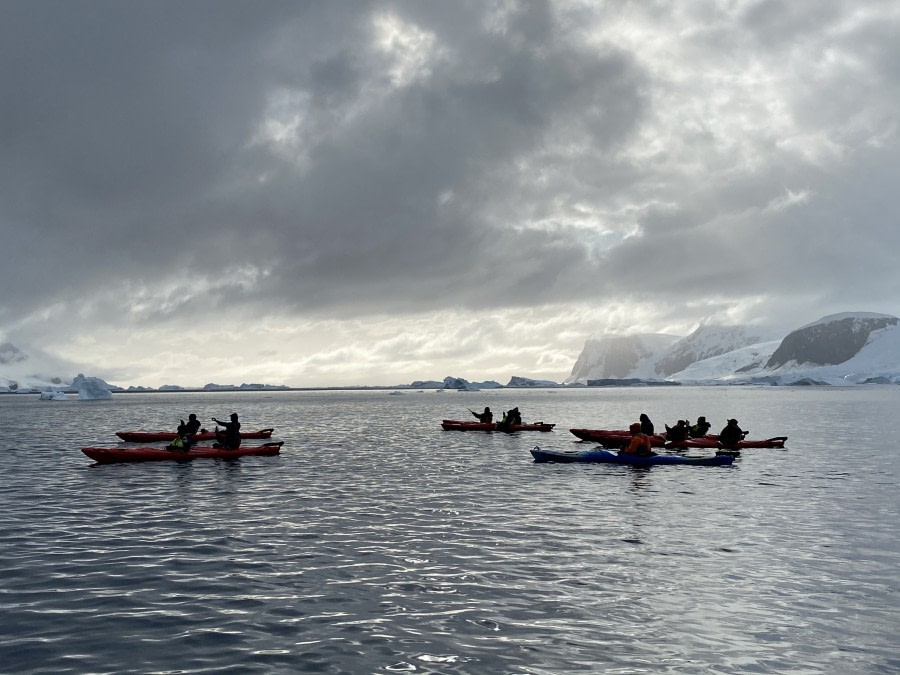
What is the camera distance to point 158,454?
36281mm

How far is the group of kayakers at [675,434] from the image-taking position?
3441 centimetres

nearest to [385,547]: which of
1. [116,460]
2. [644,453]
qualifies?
[644,453]

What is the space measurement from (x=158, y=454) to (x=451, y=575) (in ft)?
89.1

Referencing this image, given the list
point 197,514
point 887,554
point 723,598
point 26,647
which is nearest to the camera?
point 26,647

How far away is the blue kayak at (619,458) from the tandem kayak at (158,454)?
16133mm

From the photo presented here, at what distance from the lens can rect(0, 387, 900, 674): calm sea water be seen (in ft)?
33.2

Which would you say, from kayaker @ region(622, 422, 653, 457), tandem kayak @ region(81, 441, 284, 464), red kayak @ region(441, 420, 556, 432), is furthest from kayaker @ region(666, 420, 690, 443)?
tandem kayak @ region(81, 441, 284, 464)

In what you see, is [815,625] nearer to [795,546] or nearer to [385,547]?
[795,546]

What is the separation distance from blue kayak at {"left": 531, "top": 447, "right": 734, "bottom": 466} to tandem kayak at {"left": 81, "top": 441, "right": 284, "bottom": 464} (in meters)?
16.1

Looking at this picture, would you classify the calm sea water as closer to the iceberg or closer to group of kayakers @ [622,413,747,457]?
group of kayakers @ [622,413,747,457]

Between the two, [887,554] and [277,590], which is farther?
[887,554]

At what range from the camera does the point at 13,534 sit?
1889cm

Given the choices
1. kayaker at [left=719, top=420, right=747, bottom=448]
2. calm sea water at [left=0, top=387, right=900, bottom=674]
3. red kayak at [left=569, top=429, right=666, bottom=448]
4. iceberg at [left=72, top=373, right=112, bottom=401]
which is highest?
iceberg at [left=72, top=373, right=112, bottom=401]

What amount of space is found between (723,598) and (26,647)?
11.9 meters
